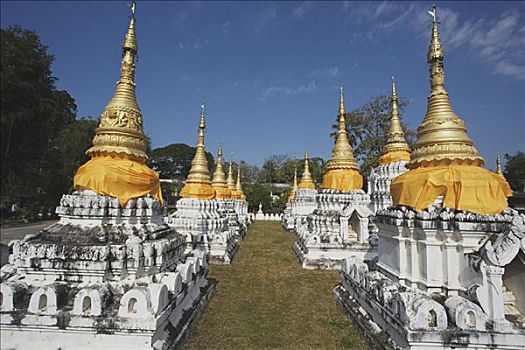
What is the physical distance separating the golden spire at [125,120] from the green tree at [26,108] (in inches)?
735

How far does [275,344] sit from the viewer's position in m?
6.88

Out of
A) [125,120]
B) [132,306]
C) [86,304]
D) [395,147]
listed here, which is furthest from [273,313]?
[395,147]

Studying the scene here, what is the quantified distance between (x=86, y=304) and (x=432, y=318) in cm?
549

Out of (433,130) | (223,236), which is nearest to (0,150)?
(223,236)

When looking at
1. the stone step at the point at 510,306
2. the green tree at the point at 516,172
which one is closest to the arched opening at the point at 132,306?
the stone step at the point at 510,306

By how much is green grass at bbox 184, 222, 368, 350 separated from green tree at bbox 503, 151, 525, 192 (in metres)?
43.6

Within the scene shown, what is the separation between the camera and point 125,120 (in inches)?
305

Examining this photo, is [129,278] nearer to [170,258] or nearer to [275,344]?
[170,258]

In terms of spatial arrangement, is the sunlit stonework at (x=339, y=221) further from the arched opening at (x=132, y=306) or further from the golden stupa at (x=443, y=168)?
the arched opening at (x=132, y=306)

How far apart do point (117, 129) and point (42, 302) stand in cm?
382

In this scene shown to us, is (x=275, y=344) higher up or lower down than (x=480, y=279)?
lower down

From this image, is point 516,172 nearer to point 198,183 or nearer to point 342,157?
point 342,157

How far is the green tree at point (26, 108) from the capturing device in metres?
22.6

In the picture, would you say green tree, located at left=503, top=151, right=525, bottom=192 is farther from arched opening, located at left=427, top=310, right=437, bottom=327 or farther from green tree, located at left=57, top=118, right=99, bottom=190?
green tree, located at left=57, top=118, right=99, bottom=190
